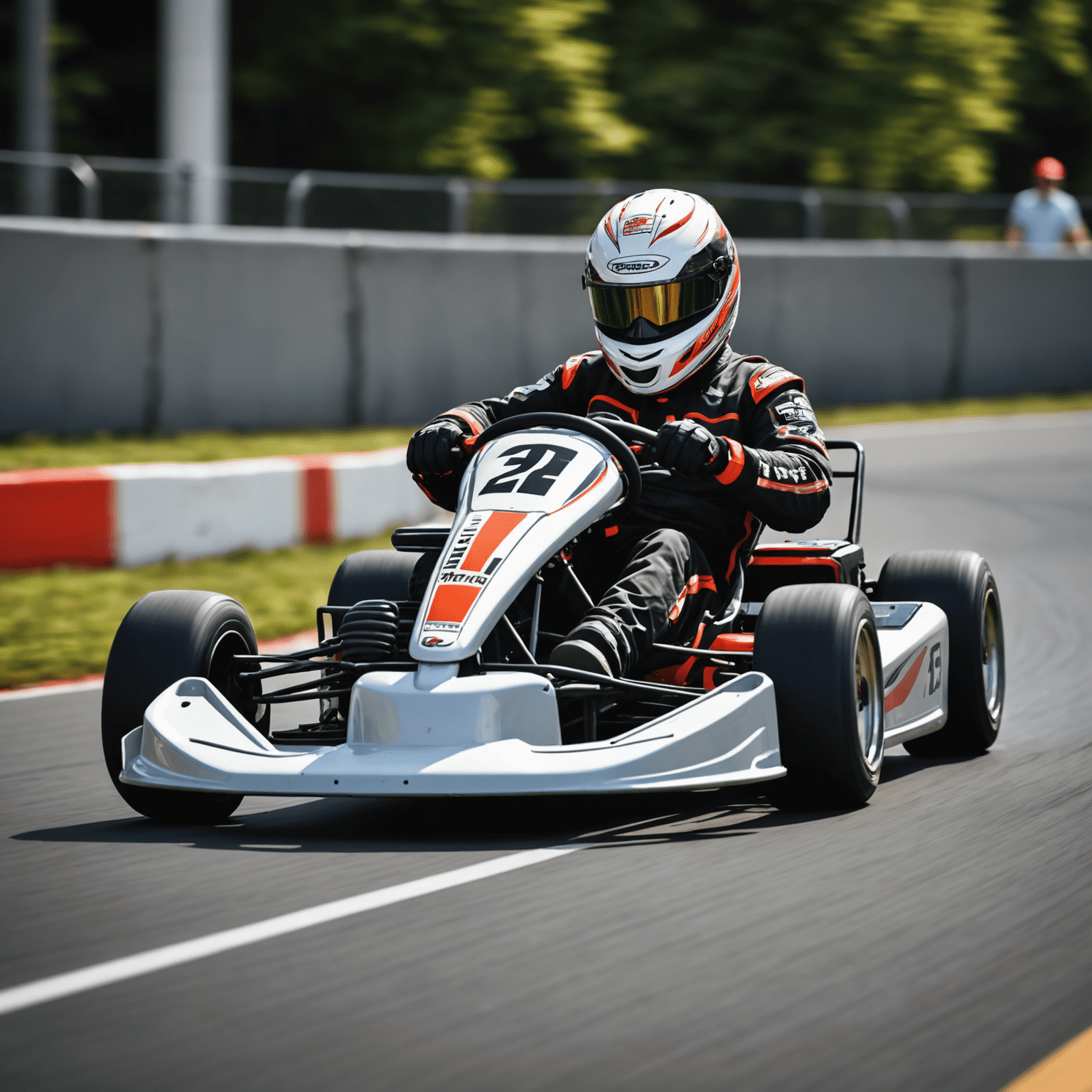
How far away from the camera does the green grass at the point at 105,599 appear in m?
7.89

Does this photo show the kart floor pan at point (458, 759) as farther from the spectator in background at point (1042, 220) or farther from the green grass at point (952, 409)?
the spectator in background at point (1042, 220)

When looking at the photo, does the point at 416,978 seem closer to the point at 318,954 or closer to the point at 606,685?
the point at 318,954

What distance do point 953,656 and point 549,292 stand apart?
32.5 ft

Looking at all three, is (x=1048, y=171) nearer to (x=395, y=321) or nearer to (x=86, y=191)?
(x=395, y=321)

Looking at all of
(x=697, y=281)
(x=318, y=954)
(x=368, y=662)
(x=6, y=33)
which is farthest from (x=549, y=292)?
(x=318, y=954)

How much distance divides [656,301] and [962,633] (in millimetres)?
1425

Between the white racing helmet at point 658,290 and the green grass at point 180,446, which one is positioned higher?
the white racing helmet at point 658,290

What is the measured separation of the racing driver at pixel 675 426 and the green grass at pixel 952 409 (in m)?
10.6

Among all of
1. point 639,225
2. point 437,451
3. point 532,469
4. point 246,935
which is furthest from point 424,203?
point 246,935

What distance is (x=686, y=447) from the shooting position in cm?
518

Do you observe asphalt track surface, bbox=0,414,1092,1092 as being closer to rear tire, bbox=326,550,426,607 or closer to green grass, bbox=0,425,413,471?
rear tire, bbox=326,550,426,607

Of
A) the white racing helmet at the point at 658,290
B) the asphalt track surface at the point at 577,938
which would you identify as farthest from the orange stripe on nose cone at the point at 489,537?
the white racing helmet at the point at 658,290

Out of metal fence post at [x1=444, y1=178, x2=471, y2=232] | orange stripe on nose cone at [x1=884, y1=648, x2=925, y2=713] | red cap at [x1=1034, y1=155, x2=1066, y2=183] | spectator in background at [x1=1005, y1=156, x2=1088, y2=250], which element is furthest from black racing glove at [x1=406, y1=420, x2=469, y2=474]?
spectator in background at [x1=1005, y1=156, x2=1088, y2=250]

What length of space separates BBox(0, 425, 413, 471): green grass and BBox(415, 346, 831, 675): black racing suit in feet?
17.6
